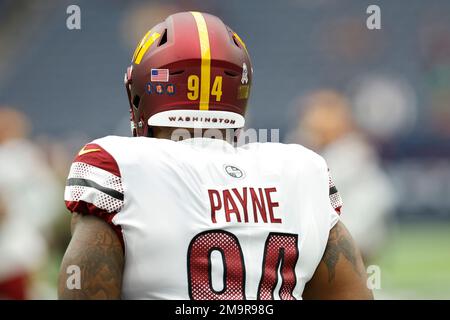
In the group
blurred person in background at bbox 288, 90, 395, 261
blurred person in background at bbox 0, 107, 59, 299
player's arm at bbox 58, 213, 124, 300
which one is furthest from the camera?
blurred person in background at bbox 288, 90, 395, 261

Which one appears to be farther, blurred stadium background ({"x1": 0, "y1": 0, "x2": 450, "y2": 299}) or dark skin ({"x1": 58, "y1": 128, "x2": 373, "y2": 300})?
blurred stadium background ({"x1": 0, "y1": 0, "x2": 450, "y2": 299})

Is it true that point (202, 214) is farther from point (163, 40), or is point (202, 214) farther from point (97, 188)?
point (163, 40)

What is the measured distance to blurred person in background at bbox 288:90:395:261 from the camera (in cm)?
482

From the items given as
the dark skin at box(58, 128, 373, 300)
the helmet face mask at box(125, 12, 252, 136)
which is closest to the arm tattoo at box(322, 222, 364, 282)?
the helmet face mask at box(125, 12, 252, 136)

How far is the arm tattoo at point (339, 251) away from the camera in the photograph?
66.1 inches

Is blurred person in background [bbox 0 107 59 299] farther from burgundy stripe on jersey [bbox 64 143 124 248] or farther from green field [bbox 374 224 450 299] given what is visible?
burgundy stripe on jersey [bbox 64 143 124 248]

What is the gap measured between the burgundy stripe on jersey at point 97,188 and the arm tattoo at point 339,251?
0.47 metres

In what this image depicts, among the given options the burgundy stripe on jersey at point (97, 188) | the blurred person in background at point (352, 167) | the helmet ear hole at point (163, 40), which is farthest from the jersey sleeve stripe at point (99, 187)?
the blurred person in background at point (352, 167)

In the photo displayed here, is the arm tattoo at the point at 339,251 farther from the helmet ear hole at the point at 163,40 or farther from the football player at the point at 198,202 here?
the helmet ear hole at the point at 163,40

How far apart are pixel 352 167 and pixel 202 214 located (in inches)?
139

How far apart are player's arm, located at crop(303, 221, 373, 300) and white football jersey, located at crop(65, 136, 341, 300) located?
4 cm

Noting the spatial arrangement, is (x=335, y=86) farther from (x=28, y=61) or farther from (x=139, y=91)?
(x=139, y=91)
